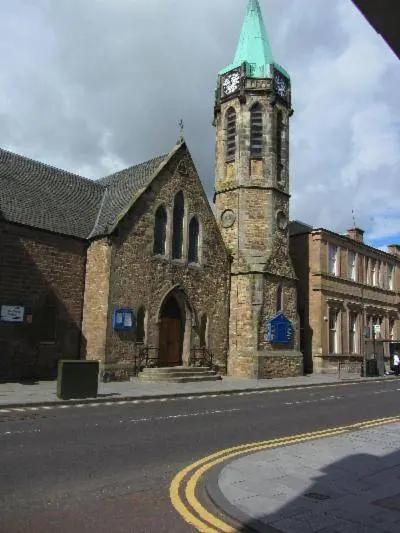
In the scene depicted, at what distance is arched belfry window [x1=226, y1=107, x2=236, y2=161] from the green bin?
698 inches

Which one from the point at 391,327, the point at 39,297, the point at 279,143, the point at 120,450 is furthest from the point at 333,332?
the point at 120,450

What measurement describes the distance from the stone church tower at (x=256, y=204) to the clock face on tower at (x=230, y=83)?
0.07m

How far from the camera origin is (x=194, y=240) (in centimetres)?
2597

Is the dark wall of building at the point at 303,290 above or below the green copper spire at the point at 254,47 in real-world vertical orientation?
below

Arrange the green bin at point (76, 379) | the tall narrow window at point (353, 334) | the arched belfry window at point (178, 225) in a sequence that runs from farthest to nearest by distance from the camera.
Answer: the tall narrow window at point (353, 334)
the arched belfry window at point (178, 225)
the green bin at point (76, 379)

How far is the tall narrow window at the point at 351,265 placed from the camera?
117 ft

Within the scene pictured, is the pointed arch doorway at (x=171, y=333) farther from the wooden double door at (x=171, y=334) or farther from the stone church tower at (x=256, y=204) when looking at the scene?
the stone church tower at (x=256, y=204)

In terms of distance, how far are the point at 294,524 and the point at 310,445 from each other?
4.06 metres

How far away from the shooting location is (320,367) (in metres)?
31.5

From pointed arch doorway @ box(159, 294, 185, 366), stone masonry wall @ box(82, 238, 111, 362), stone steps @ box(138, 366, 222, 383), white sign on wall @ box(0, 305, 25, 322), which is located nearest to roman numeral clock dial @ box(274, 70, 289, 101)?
pointed arch doorway @ box(159, 294, 185, 366)

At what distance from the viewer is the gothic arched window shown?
2227 centimetres

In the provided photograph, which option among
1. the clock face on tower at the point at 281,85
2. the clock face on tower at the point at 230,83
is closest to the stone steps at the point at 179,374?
the clock face on tower at the point at 230,83

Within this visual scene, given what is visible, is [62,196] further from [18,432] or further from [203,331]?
[18,432]

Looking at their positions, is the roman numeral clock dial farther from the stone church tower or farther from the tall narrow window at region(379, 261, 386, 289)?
the tall narrow window at region(379, 261, 386, 289)
